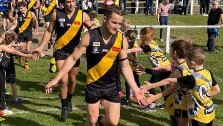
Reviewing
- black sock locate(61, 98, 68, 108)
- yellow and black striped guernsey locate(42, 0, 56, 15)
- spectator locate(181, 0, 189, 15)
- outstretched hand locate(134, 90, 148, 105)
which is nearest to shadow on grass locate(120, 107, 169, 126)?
black sock locate(61, 98, 68, 108)

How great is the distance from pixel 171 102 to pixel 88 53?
5.57ft

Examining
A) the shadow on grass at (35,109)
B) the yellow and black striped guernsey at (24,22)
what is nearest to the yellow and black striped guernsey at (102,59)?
the shadow on grass at (35,109)

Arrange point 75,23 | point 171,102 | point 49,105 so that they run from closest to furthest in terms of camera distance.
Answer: point 171,102 → point 75,23 → point 49,105

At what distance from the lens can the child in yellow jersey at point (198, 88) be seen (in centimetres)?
632

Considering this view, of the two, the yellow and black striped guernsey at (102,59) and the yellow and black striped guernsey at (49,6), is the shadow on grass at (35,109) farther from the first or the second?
the yellow and black striped guernsey at (49,6)

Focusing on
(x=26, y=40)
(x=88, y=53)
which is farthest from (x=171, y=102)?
(x=26, y=40)

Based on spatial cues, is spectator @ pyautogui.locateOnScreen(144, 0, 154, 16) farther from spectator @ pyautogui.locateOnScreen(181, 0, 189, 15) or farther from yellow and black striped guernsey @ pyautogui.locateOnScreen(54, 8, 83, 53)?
yellow and black striped guernsey @ pyautogui.locateOnScreen(54, 8, 83, 53)

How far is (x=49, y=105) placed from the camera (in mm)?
9781

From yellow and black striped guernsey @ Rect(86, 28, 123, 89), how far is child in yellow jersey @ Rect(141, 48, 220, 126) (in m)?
0.68

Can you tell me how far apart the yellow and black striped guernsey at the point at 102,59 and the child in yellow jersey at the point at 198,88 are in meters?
0.68

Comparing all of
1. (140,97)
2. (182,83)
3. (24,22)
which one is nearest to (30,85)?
(24,22)

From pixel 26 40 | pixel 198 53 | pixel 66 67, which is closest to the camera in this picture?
pixel 198 53

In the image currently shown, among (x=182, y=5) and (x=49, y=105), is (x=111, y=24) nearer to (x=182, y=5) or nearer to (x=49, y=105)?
(x=49, y=105)

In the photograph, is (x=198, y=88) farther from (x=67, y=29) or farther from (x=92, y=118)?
(x=67, y=29)
